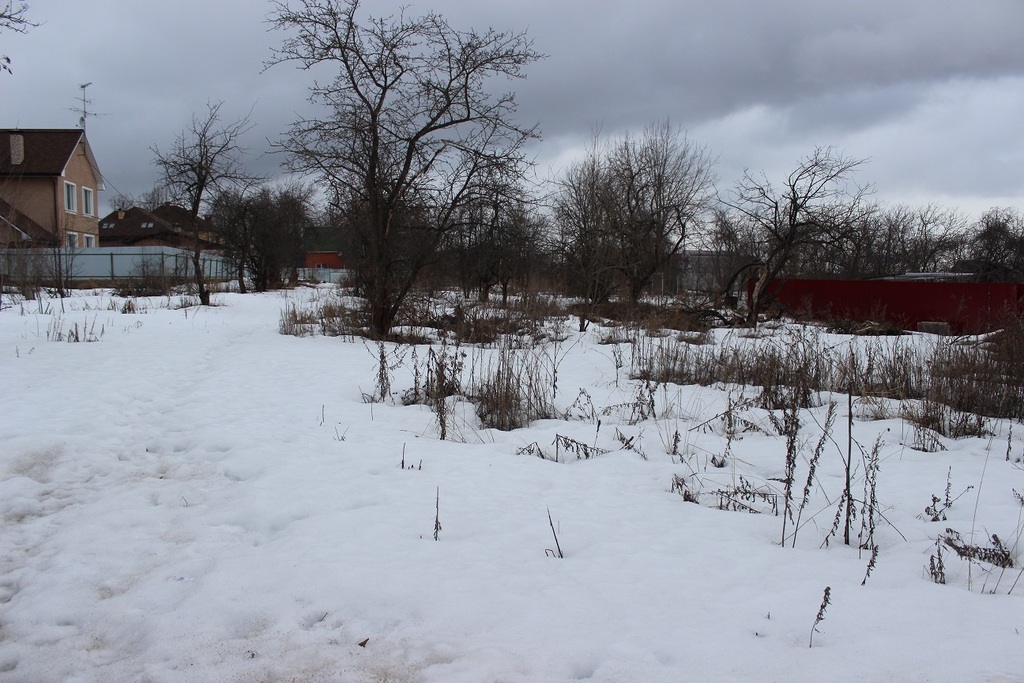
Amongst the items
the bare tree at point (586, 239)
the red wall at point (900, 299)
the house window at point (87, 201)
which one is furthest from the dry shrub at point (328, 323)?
the house window at point (87, 201)

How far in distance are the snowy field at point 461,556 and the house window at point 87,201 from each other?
35.2 m

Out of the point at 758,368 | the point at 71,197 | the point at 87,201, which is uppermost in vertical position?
the point at 87,201

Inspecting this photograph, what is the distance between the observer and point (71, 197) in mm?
33625

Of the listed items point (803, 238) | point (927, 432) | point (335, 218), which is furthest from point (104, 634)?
point (803, 238)

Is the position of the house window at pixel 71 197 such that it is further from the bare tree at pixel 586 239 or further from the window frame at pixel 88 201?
the bare tree at pixel 586 239

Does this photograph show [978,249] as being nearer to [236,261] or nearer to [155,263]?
[236,261]

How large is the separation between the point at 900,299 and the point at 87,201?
4001 cm

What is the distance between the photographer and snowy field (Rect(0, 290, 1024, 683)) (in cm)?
232

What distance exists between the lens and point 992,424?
19.7 ft

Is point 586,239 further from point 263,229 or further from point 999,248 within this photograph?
point 999,248

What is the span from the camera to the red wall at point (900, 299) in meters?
17.9

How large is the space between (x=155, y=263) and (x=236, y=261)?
411 centimetres

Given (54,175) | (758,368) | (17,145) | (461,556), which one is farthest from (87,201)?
(461,556)

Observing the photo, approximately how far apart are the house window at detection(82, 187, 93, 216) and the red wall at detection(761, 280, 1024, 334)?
3573 cm
